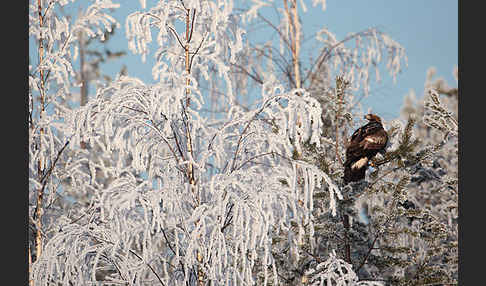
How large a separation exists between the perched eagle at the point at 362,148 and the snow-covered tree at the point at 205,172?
10cm

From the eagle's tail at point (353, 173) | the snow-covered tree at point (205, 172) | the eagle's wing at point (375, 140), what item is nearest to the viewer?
the snow-covered tree at point (205, 172)

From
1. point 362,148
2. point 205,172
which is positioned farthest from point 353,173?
point 205,172

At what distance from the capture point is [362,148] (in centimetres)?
292

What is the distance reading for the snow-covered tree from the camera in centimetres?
244

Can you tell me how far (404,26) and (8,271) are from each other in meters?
3.67

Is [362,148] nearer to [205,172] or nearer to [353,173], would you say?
[353,173]

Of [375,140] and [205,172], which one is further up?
[375,140]

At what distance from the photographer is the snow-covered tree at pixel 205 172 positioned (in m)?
2.44

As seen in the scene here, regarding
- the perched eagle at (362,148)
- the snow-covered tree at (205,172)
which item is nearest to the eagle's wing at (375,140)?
the perched eagle at (362,148)

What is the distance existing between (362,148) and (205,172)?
2.85 feet

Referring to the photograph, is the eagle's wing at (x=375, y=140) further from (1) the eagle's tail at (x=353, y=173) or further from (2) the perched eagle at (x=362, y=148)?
(1) the eagle's tail at (x=353, y=173)

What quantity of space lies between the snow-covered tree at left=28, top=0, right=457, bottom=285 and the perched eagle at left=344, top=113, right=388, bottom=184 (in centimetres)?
10

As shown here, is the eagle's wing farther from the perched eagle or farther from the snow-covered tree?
the snow-covered tree

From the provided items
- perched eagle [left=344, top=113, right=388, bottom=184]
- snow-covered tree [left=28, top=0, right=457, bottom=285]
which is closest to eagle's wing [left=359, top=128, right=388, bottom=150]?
perched eagle [left=344, top=113, right=388, bottom=184]
